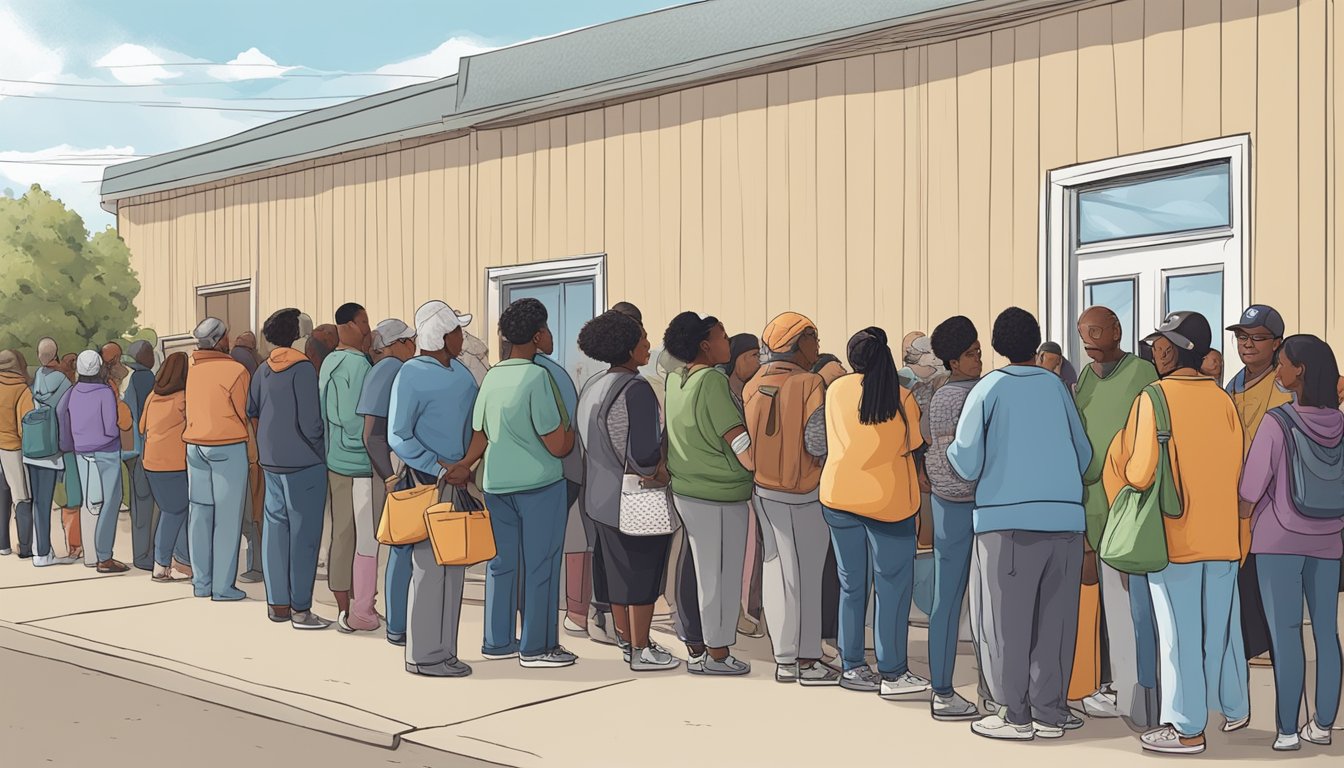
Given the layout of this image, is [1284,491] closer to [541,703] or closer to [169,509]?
[541,703]

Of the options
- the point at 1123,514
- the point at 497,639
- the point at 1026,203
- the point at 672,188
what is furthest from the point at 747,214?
the point at 1123,514

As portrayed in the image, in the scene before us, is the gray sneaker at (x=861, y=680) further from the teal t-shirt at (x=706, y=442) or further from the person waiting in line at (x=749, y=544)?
the person waiting in line at (x=749, y=544)

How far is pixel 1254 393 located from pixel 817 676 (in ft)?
8.65

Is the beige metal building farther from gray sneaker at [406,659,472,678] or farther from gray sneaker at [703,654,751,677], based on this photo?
gray sneaker at [406,659,472,678]

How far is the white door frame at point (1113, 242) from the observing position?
769 centimetres

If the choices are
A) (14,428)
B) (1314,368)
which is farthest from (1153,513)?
(14,428)

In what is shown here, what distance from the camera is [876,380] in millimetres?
6496

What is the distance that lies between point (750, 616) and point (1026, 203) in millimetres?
3298

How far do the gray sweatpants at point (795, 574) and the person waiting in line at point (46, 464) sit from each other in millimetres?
7051

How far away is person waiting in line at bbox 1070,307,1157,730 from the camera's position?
6.13m

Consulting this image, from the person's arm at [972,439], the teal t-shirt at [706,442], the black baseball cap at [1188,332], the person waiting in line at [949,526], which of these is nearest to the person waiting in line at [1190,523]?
the black baseball cap at [1188,332]

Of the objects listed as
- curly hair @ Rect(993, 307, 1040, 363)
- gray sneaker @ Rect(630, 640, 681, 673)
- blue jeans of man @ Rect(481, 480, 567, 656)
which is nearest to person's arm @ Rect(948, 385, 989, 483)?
curly hair @ Rect(993, 307, 1040, 363)

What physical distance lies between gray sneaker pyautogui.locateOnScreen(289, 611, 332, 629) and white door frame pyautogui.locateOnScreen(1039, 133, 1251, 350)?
5.11 m

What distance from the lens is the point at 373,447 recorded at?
781 cm
